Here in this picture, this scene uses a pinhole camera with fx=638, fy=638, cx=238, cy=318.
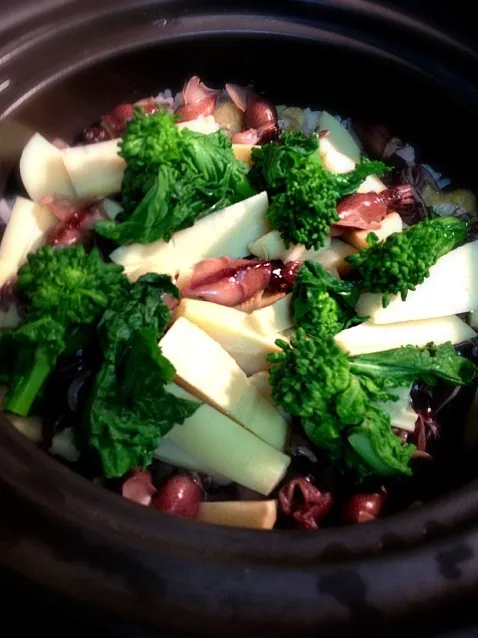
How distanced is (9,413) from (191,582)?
69 cm

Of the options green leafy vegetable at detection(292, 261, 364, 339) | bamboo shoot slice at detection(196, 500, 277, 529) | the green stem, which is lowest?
bamboo shoot slice at detection(196, 500, 277, 529)

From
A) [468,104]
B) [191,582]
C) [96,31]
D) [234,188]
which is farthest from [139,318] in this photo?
[468,104]

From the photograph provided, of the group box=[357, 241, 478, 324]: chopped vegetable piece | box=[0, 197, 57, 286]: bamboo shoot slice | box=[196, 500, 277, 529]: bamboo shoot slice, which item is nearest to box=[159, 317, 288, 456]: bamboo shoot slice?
box=[196, 500, 277, 529]: bamboo shoot slice

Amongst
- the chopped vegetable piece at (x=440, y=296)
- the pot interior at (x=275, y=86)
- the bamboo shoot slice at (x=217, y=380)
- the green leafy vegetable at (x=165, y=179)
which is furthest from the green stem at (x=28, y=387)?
the chopped vegetable piece at (x=440, y=296)

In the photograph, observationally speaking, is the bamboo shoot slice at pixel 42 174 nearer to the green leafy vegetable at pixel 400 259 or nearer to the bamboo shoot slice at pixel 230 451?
the bamboo shoot slice at pixel 230 451

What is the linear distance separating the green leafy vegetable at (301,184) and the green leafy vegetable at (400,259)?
0.46ft

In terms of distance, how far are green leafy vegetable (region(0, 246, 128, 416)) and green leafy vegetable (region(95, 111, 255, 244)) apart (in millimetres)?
177

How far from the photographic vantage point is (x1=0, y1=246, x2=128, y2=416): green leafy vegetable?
62.0 inches

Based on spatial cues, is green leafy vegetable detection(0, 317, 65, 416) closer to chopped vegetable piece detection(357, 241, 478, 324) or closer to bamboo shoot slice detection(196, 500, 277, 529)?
bamboo shoot slice detection(196, 500, 277, 529)

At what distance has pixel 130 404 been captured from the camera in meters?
1.53

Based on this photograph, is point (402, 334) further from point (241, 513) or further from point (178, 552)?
point (178, 552)

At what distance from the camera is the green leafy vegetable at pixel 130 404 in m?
1.49

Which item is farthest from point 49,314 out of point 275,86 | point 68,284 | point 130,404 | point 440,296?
point 275,86

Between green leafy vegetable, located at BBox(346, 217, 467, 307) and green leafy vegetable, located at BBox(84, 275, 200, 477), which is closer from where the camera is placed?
green leafy vegetable, located at BBox(84, 275, 200, 477)
